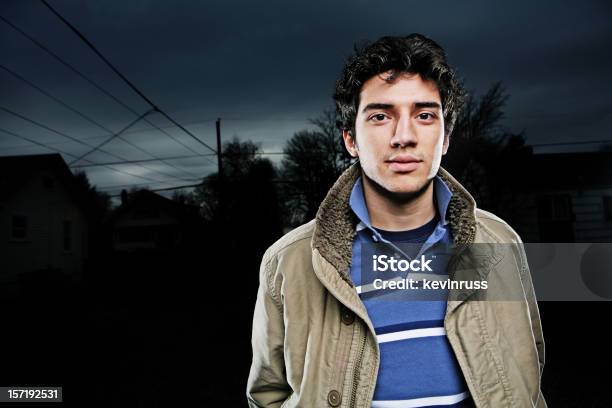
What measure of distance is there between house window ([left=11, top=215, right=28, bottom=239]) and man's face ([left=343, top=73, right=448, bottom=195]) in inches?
867

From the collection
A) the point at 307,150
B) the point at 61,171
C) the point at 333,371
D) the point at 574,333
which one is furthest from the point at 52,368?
the point at 61,171

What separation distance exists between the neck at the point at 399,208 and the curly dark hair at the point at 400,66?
31 centimetres

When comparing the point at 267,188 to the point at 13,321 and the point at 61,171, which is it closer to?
the point at 61,171

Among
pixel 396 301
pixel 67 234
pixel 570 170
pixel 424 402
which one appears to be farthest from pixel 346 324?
pixel 67 234

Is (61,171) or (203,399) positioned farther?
(61,171)

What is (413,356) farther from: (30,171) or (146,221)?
(146,221)

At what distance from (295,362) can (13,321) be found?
15.5 meters

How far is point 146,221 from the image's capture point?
41.4 m

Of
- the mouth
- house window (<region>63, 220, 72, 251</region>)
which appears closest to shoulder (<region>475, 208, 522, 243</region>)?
the mouth

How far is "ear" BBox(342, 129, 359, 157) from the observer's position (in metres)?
1.95

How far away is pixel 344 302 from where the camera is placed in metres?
1.52

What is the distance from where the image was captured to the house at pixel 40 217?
19.5 meters

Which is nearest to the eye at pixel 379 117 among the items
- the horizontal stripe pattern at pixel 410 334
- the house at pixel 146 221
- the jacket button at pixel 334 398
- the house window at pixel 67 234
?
the horizontal stripe pattern at pixel 410 334

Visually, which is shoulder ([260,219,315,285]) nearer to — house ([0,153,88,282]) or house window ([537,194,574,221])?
house window ([537,194,574,221])
